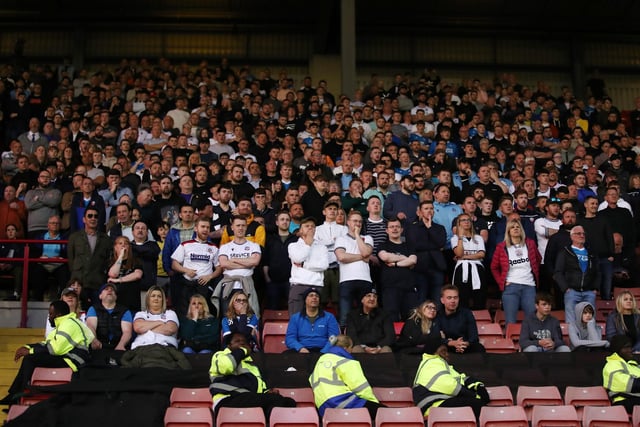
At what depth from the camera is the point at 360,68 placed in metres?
22.8

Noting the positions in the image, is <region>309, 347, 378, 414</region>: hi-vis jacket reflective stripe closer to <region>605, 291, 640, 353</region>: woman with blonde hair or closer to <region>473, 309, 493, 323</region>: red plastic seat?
<region>473, 309, 493, 323</region>: red plastic seat

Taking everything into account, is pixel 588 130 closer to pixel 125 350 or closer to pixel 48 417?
pixel 125 350

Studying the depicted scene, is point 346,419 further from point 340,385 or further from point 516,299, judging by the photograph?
point 516,299

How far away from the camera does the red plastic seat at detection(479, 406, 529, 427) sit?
749 cm

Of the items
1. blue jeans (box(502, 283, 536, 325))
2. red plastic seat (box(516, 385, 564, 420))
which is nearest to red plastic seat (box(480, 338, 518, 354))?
blue jeans (box(502, 283, 536, 325))

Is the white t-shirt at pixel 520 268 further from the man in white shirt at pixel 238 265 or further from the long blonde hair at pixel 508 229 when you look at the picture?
the man in white shirt at pixel 238 265

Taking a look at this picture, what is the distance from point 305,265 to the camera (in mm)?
9812

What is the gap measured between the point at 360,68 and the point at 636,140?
26.4ft

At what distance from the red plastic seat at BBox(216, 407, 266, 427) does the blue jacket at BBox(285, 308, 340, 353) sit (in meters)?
1.79

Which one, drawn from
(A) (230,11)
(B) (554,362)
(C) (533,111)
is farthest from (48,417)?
(A) (230,11)

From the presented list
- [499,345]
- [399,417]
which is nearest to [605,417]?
[399,417]

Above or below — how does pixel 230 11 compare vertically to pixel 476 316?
above

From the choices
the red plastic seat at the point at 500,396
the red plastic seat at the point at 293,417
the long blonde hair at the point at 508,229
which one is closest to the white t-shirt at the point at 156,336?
the red plastic seat at the point at 293,417

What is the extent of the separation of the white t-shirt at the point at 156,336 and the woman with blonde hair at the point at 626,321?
181 inches
